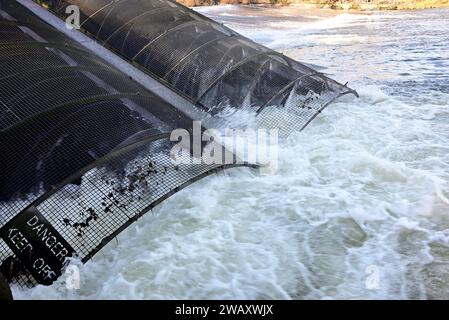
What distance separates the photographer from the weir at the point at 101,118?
7.95m

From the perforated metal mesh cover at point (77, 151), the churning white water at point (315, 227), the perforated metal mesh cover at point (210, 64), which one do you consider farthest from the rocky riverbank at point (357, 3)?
the perforated metal mesh cover at point (77, 151)

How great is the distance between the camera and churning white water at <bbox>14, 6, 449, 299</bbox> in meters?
8.07

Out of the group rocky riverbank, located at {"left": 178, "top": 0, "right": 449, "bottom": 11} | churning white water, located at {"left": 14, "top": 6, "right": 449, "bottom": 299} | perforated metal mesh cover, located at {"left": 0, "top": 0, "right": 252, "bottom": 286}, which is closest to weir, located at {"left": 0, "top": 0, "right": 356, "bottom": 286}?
perforated metal mesh cover, located at {"left": 0, "top": 0, "right": 252, "bottom": 286}

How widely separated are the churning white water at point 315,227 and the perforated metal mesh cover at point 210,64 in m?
1.11

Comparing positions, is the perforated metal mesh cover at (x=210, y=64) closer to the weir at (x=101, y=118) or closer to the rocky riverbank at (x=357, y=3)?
the weir at (x=101, y=118)

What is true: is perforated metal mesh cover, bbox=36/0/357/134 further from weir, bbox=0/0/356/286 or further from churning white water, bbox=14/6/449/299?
churning white water, bbox=14/6/449/299

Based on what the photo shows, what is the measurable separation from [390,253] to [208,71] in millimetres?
9246

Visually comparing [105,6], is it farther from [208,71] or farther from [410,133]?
[410,133]

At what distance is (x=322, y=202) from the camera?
10.5m

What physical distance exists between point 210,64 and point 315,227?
8.08 m

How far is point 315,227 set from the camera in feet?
31.8

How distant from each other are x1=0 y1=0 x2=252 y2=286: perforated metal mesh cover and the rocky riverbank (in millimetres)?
33551

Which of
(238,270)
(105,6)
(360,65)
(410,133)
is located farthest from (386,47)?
(238,270)

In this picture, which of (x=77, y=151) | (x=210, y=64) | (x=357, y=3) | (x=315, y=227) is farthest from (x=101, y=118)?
(x=357, y=3)
